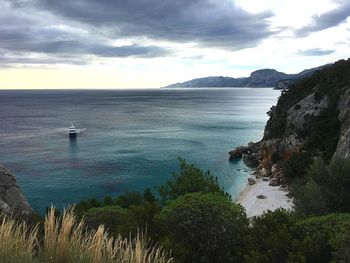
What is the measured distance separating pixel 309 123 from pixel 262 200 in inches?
944

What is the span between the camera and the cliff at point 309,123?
55.9 meters

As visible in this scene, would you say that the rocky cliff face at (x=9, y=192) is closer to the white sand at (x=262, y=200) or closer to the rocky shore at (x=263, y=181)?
the rocky shore at (x=263, y=181)

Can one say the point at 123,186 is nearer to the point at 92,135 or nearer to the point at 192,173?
the point at 192,173

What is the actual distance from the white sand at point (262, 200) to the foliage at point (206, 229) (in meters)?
29.1

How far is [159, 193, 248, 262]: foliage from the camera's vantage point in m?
11.7

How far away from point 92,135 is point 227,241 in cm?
8977

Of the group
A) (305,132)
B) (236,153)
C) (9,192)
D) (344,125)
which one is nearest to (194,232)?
(9,192)

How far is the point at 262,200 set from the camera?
147 ft

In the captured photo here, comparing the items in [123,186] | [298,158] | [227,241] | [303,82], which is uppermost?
[303,82]

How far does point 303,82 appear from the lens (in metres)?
80.2

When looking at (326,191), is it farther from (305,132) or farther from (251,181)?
(305,132)

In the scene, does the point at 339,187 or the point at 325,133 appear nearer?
the point at 339,187

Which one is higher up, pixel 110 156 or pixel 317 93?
pixel 317 93

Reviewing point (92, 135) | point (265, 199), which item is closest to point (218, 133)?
point (92, 135)
